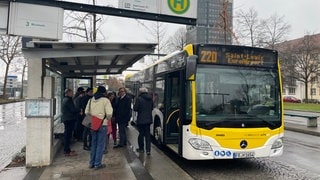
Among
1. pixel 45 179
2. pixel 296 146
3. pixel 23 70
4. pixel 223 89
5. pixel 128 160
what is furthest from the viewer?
pixel 23 70

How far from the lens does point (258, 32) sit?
27047 millimetres

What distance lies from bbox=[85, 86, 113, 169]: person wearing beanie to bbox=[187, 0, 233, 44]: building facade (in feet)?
36.5

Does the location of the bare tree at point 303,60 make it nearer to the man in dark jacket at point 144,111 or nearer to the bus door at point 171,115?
the bus door at point 171,115

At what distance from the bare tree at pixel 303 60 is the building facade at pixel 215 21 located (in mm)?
37931

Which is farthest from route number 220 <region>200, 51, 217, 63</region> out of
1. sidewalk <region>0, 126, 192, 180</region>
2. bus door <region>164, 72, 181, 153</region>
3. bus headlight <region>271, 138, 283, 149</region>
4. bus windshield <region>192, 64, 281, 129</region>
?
sidewalk <region>0, 126, 192, 180</region>

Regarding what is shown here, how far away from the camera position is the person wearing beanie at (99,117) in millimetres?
7461

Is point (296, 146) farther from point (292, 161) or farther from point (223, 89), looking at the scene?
point (223, 89)

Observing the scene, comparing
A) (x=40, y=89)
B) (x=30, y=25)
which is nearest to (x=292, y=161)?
(x=40, y=89)

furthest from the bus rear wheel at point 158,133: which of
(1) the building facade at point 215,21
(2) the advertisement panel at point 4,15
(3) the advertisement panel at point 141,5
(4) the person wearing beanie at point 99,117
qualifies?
(1) the building facade at point 215,21

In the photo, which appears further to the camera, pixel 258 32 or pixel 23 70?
pixel 23 70

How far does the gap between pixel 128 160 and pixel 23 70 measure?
47465 millimetres

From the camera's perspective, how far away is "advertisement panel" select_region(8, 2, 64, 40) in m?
7.60

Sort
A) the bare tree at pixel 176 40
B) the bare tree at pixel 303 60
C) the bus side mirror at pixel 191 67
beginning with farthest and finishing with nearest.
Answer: the bare tree at pixel 303 60 → the bare tree at pixel 176 40 → the bus side mirror at pixel 191 67

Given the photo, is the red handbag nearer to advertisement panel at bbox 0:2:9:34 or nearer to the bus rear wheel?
advertisement panel at bbox 0:2:9:34
